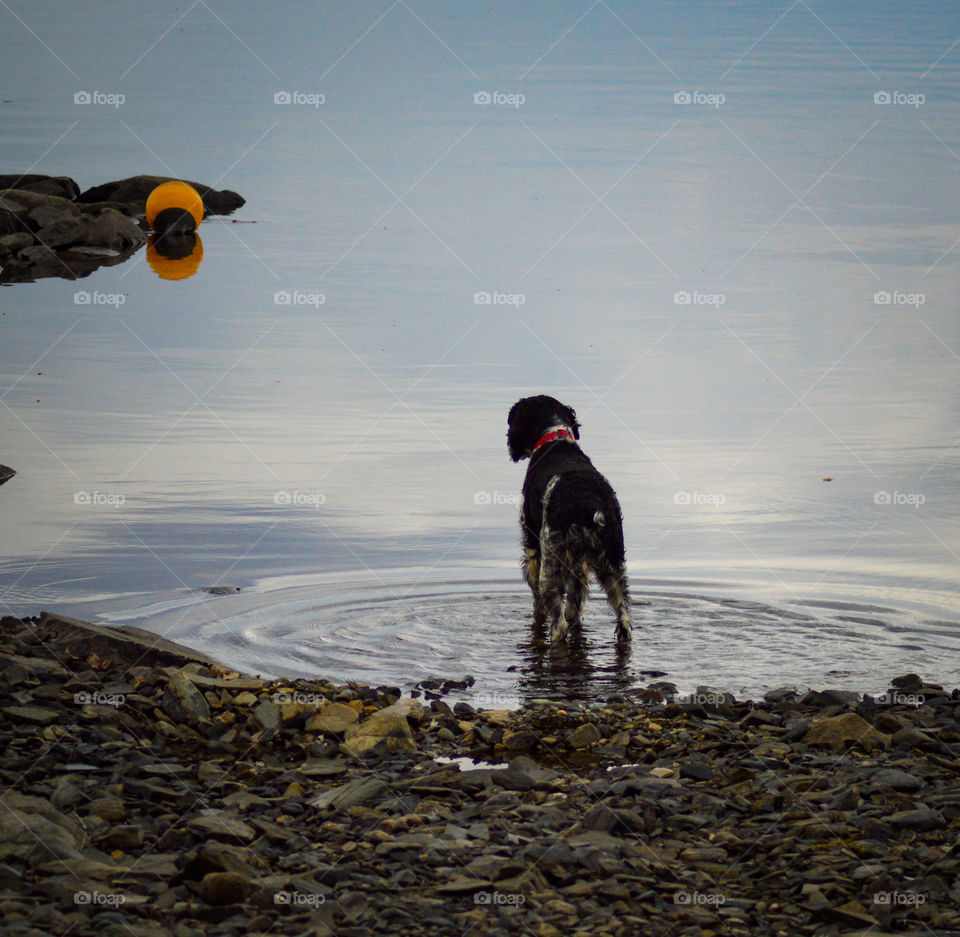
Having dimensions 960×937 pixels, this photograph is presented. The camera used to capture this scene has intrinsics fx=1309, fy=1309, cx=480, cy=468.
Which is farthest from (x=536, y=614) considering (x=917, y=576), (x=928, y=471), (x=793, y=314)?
(x=793, y=314)

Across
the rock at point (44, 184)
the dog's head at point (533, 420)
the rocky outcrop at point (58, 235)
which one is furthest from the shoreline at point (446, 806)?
the rock at point (44, 184)

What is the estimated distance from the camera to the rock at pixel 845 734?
6855mm

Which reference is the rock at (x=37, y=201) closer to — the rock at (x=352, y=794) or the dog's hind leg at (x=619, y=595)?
the dog's hind leg at (x=619, y=595)

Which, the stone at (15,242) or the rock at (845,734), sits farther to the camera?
the stone at (15,242)

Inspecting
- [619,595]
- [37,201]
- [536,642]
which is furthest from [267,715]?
[37,201]

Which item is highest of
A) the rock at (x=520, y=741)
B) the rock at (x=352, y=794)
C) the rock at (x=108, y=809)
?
the rock at (x=520, y=741)

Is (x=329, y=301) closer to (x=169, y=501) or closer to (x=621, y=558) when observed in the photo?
(x=169, y=501)

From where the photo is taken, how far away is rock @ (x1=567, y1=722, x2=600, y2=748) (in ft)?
23.0

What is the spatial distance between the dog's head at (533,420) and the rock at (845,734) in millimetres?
4446

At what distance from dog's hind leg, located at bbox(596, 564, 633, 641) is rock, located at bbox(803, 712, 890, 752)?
2738mm

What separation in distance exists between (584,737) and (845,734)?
4.49 feet

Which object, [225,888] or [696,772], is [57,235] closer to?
[696,772]

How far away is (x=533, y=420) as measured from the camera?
1098 cm

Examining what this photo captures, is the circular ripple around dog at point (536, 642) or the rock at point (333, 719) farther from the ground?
the circular ripple around dog at point (536, 642)
